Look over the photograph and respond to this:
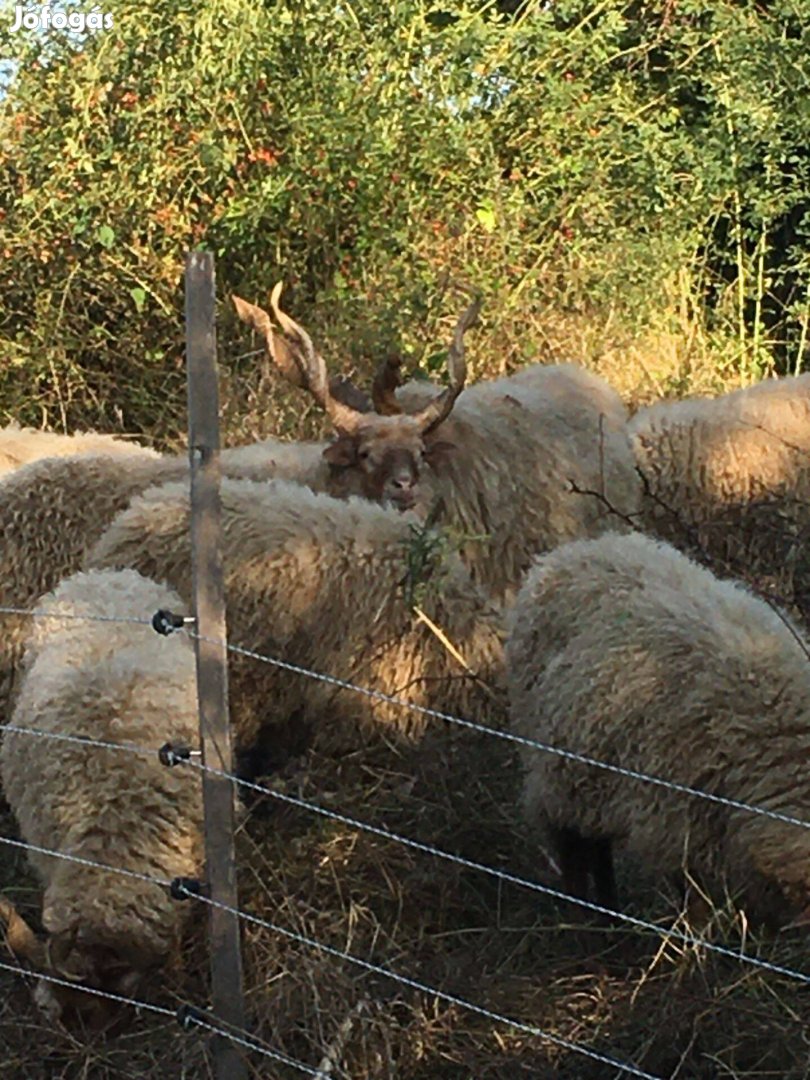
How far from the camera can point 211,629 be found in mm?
3957

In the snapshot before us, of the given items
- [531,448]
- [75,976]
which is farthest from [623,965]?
[531,448]

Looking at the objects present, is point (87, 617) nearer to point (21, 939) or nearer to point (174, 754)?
point (174, 754)

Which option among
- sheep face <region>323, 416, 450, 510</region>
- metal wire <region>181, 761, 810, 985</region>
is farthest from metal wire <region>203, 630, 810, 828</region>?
sheep face <region>323, 416, 450, 510</region>

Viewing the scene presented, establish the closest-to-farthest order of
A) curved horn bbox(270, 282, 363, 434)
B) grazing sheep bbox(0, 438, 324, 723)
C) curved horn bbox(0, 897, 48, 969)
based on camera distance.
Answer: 1. curved horn bbox(0, 897, 48, 969)
2. grazing sheep bbox(0, 438, 324, 723)
3. curved horn bbox(270, 282, 363, 434)

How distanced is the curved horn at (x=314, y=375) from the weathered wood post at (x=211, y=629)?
4.31 metres

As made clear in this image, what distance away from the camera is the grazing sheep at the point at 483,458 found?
8023mm

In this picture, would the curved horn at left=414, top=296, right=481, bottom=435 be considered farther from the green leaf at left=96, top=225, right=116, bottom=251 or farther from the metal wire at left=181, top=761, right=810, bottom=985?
the green leaf at left=96, top=225, right=116, bottom=251

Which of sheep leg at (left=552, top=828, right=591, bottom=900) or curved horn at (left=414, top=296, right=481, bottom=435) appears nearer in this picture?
sheep leg at (left=552, top=828, right=591, bottom=900)

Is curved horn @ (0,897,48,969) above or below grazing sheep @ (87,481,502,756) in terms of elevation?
below

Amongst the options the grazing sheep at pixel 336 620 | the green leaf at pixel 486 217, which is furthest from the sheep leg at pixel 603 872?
the green leaf at pixel 486 217

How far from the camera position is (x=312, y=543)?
618 centimetres

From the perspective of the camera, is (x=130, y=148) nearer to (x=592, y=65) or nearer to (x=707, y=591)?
(x=592, y=65)

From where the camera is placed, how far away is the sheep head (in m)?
7.98

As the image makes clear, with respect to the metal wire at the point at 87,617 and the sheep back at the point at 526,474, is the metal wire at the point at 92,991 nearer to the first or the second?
the metal wire at the point at 87,617
